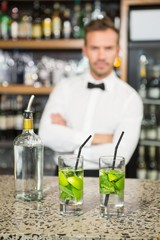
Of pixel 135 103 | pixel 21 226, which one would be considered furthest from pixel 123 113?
pixel 21 226

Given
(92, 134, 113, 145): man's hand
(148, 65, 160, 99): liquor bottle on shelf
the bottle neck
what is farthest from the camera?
(148, 65, 160, 99): liquor bottle on shelf

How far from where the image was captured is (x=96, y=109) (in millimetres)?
2523

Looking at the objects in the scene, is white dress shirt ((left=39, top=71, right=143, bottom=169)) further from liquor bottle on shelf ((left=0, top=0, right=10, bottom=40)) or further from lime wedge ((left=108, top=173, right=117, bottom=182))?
liquor bottle on shelf ((left=0, top=0, right=10, bottom=40))

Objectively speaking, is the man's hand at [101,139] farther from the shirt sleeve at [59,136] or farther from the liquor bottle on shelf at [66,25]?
the liquor bottle on shelf at [66,25]

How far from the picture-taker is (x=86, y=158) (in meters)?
2.23

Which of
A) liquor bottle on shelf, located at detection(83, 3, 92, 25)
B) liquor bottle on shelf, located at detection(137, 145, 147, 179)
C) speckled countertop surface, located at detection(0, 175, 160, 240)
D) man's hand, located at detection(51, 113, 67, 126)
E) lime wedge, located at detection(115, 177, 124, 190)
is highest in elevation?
liquor bottle on shelf, located at detection(83, 3, 92, 25)

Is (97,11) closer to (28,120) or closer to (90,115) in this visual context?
(90,115)

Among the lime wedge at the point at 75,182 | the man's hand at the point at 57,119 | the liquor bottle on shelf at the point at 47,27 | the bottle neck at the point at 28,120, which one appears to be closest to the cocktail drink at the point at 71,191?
the lime wedge at the point at 75,182

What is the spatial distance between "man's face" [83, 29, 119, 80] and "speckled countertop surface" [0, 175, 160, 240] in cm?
106

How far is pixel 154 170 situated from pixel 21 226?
8.63 ft

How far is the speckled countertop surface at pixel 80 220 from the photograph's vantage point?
3.58 ft

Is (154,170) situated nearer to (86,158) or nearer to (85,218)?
(86,158)

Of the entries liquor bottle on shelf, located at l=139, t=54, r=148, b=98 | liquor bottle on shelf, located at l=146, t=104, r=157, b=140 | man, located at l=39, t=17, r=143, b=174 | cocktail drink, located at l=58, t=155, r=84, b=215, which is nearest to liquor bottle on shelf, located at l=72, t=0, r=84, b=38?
liquor bottle on shelf, located at l=139, t=54, r=148, b=98

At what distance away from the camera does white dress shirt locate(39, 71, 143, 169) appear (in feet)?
7.56
